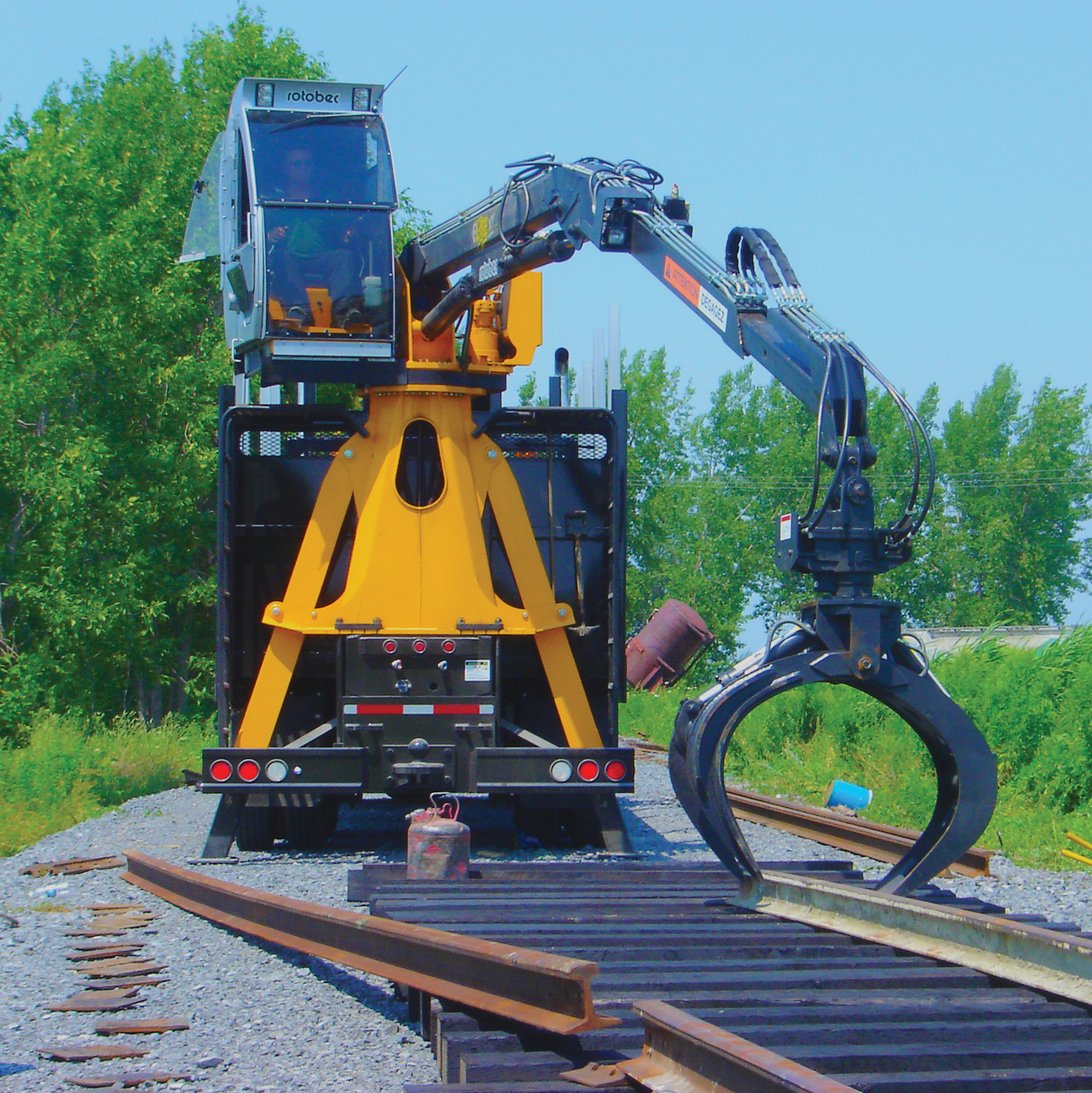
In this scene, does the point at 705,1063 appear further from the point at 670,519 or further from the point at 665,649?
the point at 670,519

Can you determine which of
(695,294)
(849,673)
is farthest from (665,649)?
(849,673)

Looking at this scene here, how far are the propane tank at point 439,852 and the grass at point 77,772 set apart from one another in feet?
15.5

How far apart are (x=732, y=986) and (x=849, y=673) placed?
1311mm

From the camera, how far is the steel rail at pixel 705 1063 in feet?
11.0

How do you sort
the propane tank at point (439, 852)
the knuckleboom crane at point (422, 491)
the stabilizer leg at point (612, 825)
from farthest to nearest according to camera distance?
1. the stabilizer leg at point (612, 825)
2. the knuckleboom crane at point (422, 491)
3. the propane tank at point (439, 852)

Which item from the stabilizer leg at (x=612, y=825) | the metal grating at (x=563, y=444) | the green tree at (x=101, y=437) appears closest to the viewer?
the stabilizer leg at (x=612, y=825)

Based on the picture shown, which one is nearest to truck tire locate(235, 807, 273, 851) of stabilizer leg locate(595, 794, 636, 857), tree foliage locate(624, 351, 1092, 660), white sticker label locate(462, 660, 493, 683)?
white sticker label locate(462, 660, 493, 683)

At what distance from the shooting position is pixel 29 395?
2350 cm

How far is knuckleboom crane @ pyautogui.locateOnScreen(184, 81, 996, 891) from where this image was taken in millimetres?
9781

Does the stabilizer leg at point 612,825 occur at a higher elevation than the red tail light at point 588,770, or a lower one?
lower

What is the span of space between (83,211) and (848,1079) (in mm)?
24556

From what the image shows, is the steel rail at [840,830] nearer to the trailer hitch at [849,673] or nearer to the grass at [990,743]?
the grass at [990,743]

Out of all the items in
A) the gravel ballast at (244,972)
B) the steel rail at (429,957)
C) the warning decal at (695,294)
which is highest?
the warning decal at (695,294)

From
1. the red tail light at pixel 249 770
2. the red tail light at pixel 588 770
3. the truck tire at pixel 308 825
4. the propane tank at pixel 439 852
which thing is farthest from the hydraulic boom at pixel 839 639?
the truck tire at pixel 308 825
